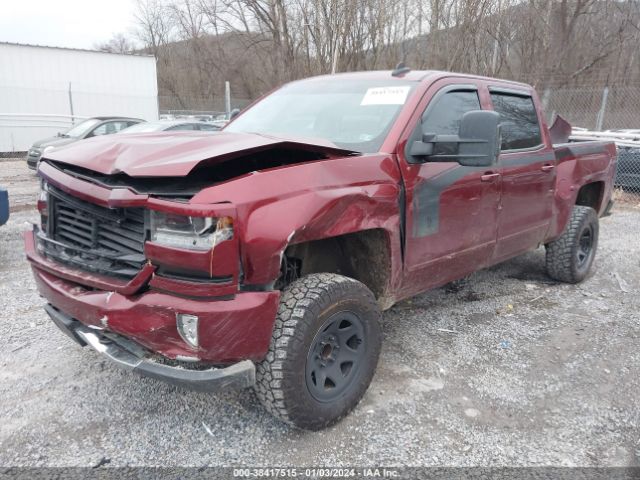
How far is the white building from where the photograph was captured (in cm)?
1741

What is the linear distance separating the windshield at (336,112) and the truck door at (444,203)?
21cm

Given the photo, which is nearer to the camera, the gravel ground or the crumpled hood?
the crumpled hood

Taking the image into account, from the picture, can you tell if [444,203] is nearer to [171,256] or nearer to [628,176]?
[171,256]

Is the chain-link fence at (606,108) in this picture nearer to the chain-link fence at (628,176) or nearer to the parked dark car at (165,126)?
the chain-link fence at (628,176)

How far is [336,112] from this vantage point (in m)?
3.36

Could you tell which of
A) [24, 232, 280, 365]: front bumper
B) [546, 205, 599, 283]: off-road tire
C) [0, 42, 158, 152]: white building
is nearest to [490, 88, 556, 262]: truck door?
[546, 205, 599, 283]: off-road tire

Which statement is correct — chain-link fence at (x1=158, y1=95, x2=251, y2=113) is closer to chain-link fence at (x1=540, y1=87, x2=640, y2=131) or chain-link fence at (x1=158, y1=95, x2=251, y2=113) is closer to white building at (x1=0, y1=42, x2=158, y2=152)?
white building at (x1=0, y1=42, x2=158, y2=152)

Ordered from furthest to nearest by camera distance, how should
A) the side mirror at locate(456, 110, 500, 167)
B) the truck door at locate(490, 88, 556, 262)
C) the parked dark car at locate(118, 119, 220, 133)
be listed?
the parked dark car at locate(118, 119, 220, 133) → the truck door at locate(490, 88, 556, 262) → the side mirror at locate(456, 110, 500, 167)

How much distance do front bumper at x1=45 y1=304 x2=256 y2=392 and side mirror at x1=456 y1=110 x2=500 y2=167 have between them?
5.49 ft

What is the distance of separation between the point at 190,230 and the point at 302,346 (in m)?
0.76

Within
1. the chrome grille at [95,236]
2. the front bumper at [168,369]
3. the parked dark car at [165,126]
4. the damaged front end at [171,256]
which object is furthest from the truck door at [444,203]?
the parked dark car at [165,126]

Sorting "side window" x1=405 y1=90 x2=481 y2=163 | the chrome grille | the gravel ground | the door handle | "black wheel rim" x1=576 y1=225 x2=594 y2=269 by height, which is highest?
"side window" x1=405 y1=90 x2=481 y2=163

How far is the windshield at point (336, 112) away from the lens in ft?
10.2

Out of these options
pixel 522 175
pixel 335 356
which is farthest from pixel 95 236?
pixel 522 175
